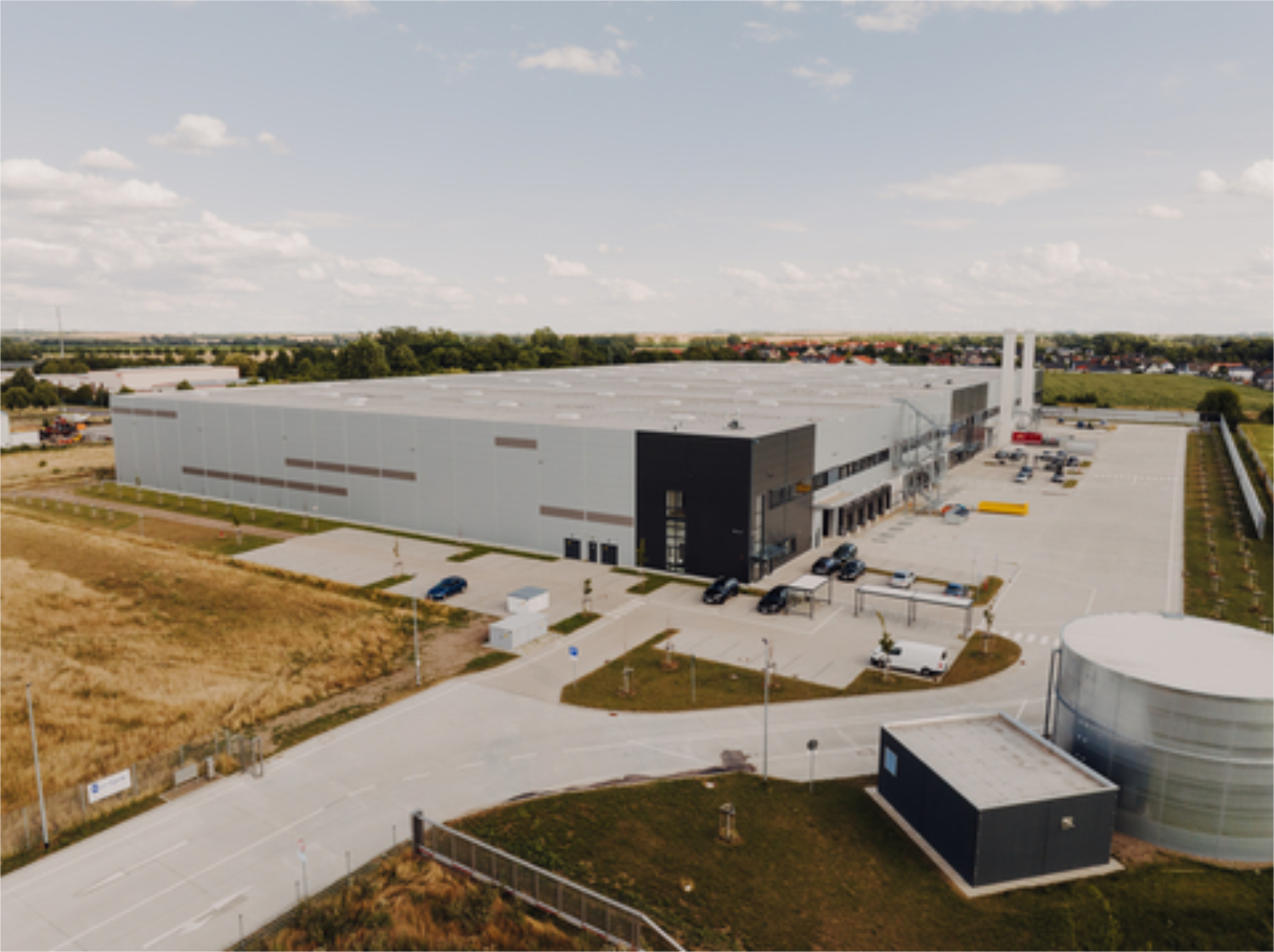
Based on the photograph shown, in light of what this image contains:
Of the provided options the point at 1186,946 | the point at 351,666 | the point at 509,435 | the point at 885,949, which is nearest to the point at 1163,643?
the point at 1186,946

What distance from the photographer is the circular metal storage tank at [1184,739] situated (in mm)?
26484

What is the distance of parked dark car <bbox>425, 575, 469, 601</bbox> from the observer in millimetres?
53500

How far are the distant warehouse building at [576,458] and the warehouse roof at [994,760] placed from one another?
87.0ft

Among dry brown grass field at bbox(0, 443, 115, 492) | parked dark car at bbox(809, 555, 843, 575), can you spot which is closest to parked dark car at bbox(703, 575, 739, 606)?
parked dark car at bbox(809, 555, 843, 575)

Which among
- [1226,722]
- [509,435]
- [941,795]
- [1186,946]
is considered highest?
[509,435]

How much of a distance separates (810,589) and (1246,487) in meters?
66.0

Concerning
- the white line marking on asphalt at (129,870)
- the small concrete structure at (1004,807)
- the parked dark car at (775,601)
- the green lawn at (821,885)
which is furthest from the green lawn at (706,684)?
the white line marking on asphalt at (129,870)

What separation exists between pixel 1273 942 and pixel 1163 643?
11181mm

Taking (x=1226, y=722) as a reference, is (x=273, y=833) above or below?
below

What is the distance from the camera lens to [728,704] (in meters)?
37.8

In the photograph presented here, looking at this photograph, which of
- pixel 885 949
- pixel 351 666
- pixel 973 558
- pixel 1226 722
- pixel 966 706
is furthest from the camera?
pixel 973 558

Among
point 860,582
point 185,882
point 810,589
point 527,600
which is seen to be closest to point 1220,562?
point 860,582

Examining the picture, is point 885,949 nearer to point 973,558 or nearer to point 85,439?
point 973,558

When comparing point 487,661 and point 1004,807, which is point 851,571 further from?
point 1004,807
